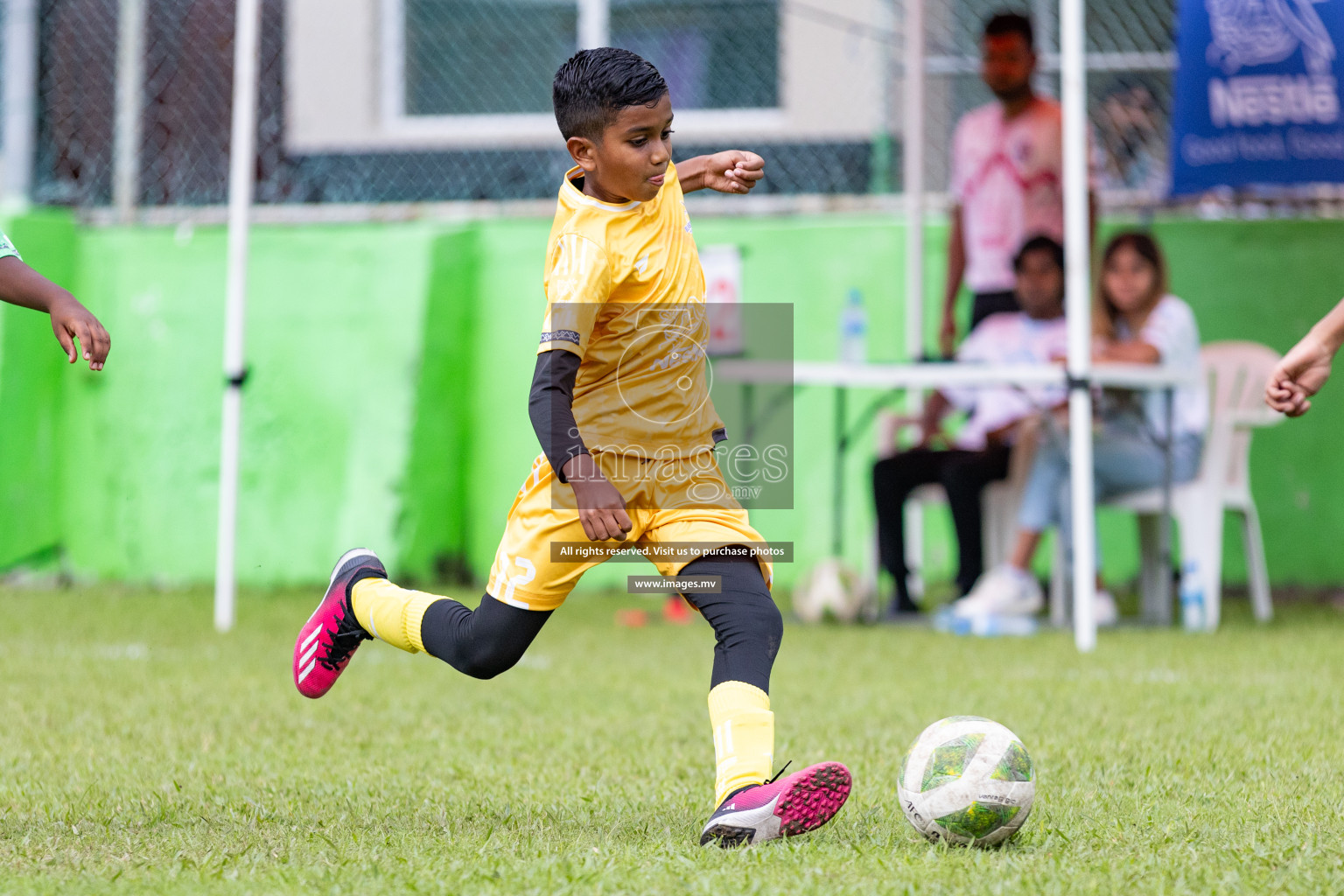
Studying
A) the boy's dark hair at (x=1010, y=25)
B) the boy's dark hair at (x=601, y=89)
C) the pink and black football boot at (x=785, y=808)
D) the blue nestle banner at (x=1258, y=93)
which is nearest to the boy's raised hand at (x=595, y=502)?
the pink and black football boot at (x=785, y=808)

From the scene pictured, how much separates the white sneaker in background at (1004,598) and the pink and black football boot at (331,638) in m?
3.69

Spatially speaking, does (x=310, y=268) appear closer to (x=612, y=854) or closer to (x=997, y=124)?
(x=997, y=124)

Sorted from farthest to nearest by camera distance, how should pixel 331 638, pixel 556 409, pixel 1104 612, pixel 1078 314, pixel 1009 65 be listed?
pixel 1009 65, pixel 1104 612, pixel 1078 314, pixel 331 638, pixel 556 409

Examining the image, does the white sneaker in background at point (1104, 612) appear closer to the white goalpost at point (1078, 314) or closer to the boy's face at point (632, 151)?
the white goalpost at point (1078, 314)

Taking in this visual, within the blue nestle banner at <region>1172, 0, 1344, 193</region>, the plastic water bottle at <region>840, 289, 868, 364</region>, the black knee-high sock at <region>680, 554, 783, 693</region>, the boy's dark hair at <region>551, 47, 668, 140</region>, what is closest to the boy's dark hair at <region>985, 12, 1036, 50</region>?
the blue nestle banner at <region>1172, 0, 1344, 193</region>

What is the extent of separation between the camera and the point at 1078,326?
20.7ft

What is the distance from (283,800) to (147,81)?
7251mm

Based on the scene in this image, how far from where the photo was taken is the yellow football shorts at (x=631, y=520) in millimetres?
→ 3375

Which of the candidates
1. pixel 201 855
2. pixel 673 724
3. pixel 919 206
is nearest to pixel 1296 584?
pixel 919 206

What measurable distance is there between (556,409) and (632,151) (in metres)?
0.58

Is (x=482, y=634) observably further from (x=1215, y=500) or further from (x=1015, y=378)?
(x=1215, y=500)

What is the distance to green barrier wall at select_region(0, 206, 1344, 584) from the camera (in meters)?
8.72

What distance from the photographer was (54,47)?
10047 millimetres

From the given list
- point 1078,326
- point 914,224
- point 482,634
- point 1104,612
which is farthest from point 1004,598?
point 482,634
